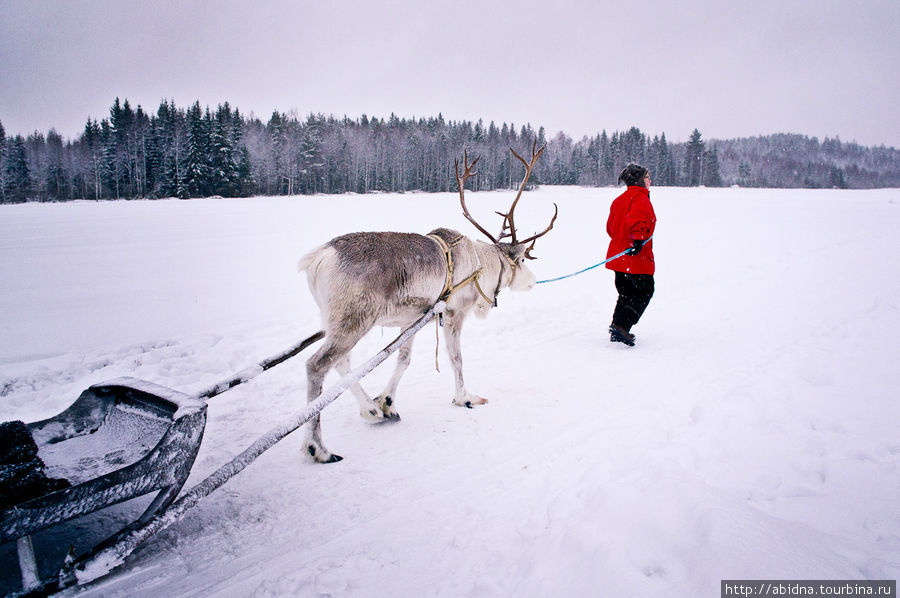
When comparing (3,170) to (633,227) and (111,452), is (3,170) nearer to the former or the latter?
(111,452)

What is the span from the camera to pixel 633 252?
644 centimetres

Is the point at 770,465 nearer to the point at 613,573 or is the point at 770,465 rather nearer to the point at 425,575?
the point at 613,573

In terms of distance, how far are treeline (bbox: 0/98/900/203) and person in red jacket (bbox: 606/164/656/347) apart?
4323 cm

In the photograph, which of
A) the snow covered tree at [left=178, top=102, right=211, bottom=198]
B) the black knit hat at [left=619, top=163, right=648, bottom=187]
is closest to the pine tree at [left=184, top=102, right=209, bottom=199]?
the snow covered tree at [left=178, top=102, right=211, bottom=198]

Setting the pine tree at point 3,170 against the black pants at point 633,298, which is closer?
the black pants at point 633,298

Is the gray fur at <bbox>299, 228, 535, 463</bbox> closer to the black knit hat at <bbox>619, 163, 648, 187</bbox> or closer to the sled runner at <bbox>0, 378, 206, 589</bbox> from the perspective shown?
the sled runner at <bbox>0, 378, 206, 589</bbox>

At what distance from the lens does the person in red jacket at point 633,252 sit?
6.42 m

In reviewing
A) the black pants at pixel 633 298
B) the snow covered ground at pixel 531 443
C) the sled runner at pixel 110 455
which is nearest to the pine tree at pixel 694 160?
the snow covered ground at pixel 531 443

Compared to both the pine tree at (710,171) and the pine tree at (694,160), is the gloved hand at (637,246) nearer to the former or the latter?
the pine tree at (694,160)

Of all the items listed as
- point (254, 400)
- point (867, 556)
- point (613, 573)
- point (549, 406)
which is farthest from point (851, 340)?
point (254, 400)

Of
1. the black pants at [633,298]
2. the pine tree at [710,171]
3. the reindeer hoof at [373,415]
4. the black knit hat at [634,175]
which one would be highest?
the pine tree at [710,171]

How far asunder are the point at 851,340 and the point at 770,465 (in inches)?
170

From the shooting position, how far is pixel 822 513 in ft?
8.44

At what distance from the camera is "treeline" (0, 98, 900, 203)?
55.1m
